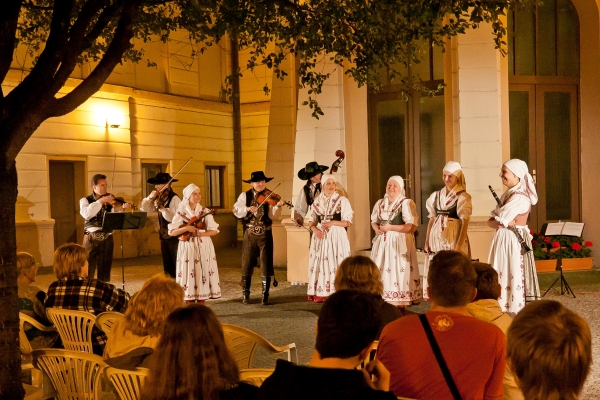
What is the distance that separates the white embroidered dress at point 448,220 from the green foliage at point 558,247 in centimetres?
358

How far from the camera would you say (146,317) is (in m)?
4.11

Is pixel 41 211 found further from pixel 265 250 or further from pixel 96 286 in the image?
pixel 96 286

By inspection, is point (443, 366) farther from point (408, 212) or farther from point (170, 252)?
point (170, 252)

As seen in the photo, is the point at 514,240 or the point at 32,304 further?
the point at 514,240

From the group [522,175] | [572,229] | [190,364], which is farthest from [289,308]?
[190,364]

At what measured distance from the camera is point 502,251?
28.0 feet

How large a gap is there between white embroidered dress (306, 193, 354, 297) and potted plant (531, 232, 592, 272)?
12.6ft

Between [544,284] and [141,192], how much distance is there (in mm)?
12015

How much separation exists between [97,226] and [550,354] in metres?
10.0

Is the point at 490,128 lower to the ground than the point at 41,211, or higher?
higher

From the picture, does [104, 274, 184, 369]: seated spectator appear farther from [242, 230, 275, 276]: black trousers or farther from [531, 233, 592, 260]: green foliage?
[531, 233, 592, 260]: green foliage

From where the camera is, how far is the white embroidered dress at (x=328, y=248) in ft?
32.2

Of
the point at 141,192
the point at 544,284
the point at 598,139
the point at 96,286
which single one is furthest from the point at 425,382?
the point at 141,192

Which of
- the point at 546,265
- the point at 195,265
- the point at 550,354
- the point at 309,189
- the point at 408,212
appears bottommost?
the point at 546,265
